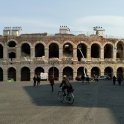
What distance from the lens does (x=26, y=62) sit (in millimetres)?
73688

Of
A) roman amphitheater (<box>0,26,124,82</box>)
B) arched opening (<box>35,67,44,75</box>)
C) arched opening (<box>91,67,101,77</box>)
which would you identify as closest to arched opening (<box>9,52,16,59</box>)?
roman amphitheater (<box>0,26,124,82</box>)

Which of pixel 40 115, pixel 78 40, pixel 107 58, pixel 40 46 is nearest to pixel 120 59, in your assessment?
pixel 107 58

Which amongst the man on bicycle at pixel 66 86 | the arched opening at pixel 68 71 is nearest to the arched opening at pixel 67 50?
the arched opening at pixel 68 71

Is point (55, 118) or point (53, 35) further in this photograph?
point (53, 35)

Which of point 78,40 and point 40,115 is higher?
point 78,40

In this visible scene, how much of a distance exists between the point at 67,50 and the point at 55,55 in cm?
251

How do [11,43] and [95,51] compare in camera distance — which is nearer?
[11,43]

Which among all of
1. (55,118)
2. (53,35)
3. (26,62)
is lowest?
(55,118)

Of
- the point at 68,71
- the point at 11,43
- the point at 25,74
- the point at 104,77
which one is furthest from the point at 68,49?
the point at 11,43

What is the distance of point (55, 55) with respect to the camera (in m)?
77.1

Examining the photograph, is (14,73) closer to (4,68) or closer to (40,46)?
(4,68)

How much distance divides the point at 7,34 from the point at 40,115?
59231mm

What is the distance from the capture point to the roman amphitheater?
242ft

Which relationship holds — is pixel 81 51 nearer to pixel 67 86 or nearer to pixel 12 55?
pixel 12 55
